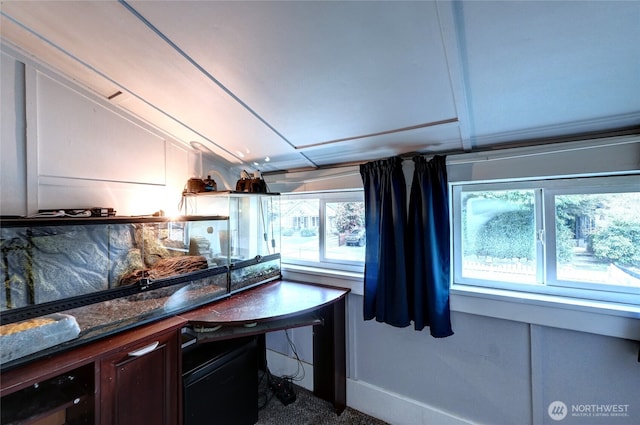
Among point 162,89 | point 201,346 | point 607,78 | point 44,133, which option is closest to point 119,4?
point 162,89

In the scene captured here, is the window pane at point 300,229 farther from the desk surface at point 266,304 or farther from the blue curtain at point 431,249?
the blue curtain at point 431,249

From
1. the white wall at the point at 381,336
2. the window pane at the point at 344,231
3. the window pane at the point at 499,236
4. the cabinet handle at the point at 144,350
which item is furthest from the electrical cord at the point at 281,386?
the window pane at the point at 499,236

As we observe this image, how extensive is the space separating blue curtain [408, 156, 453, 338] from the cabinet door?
126cm

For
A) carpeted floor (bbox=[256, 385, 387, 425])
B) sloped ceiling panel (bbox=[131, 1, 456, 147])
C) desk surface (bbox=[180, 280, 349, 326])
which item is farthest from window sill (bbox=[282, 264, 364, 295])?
sloped ceiling panel (bbox=[131, 1, 456, 147])

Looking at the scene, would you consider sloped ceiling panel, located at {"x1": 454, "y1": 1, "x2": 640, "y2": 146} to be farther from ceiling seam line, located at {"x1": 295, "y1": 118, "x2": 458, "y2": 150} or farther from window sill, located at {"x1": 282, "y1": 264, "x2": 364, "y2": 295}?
window sill, located at {"x1": 282, "y1": 264, "x2": 364, "y2": 295}

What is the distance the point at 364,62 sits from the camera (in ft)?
3.28

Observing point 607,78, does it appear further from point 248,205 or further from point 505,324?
point 248,205

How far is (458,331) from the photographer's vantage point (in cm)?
153

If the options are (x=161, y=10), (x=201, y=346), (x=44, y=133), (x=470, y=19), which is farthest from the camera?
(x=201, y=346)

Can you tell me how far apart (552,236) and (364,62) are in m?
1.31

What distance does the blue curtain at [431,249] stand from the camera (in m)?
1.47

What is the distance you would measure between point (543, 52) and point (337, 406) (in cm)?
207

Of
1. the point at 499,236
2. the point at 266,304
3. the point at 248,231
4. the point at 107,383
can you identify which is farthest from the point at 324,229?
the point at 107,383

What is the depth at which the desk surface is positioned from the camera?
136cm
